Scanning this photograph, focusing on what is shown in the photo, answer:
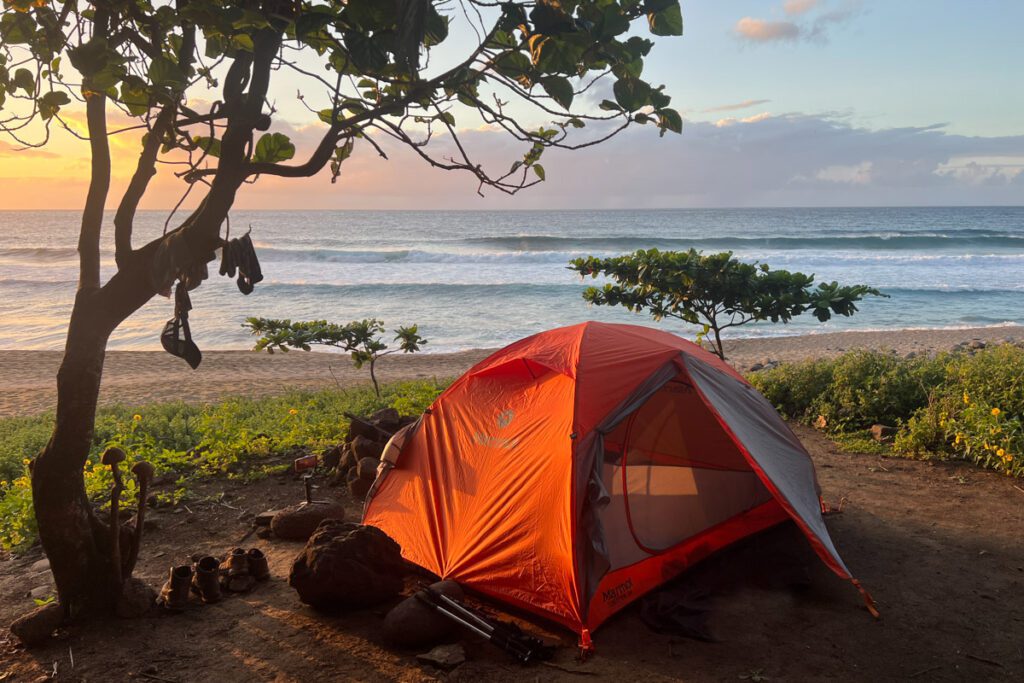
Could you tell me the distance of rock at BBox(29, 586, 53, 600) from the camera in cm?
439

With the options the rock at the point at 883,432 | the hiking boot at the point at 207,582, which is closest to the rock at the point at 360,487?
the hiking boot at the point at 207,582

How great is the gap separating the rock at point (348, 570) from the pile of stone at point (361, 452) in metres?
1.49

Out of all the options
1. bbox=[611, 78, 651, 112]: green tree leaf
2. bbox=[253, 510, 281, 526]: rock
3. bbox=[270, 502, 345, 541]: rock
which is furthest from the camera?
bbox=[253, 510, 281, 526]: rock

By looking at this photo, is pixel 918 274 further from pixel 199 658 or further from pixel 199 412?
pixel 199 658

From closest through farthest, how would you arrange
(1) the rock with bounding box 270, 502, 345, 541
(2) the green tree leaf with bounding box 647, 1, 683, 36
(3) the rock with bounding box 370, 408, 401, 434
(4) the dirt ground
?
(2) the green tree leaf with bounding box 647, 1, 683, 36 → (4) the dirt ground → (1) the rock with bounding box 270, 502, 345, 541 → (3) the rock with bounding box 370, 408, 401, 434

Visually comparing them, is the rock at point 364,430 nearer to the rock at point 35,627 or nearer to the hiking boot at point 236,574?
the hiking boot at point 236,574

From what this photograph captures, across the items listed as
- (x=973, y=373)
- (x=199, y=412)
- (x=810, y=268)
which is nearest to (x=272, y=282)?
(x=199, y=412)

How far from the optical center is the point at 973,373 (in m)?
7.20

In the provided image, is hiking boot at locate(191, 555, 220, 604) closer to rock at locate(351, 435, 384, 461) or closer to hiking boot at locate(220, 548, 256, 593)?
hiking boot at locate(220, 548, 256, 593)

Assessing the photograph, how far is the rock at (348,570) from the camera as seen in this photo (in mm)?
4059

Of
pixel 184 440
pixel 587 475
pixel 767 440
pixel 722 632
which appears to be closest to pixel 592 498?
pixel 587 475

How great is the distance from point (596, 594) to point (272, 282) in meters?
26.6

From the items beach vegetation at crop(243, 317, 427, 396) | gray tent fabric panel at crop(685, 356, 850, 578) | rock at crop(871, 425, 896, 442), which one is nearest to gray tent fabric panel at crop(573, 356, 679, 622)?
gray tent fabric panel at crop(685, 356, 850, 578)

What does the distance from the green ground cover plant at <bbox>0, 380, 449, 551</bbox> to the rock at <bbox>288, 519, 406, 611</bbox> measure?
2226 millimetres
